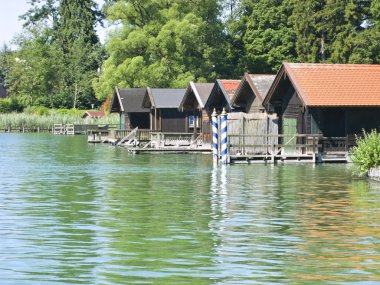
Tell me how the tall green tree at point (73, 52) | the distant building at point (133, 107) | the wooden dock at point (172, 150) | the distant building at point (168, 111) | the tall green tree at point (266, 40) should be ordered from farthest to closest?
the tall green tree at point (73, 52) → the tall green tree at point (266, 40) → the distant building at point (133, 107) → the distant building at point (168, 111) → the wooden dock at point (172, 150)

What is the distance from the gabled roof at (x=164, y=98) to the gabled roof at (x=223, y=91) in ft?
40.0

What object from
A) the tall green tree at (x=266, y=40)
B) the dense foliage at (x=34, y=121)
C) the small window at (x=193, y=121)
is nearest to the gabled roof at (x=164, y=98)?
the small window at (x=193, y=121)

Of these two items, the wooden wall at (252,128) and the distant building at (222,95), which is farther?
the distant building at (222,95)

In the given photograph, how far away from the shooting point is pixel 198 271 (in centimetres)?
1462

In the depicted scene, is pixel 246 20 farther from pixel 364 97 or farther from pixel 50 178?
pixel 50 178

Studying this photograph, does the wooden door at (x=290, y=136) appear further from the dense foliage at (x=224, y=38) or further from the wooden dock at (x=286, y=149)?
the dense foliage at (x=224, y=38)

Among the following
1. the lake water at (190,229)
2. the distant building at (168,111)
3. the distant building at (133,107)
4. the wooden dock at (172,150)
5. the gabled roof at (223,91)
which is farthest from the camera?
the distant building at (133,107)

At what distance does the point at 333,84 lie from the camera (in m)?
47.2

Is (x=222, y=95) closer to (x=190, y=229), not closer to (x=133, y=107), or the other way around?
(x=133, y=107)

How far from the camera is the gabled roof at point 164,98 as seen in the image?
74.5m

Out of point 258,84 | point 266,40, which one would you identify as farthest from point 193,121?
point 266,40

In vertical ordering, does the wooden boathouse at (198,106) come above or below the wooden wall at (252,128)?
above

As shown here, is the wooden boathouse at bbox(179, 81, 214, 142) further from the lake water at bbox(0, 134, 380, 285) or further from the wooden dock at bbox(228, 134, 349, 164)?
the lake water at bbox(0, 134, 380, 285)

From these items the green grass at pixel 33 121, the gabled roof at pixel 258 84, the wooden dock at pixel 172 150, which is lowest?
the wooden dock at pixel 172 150
